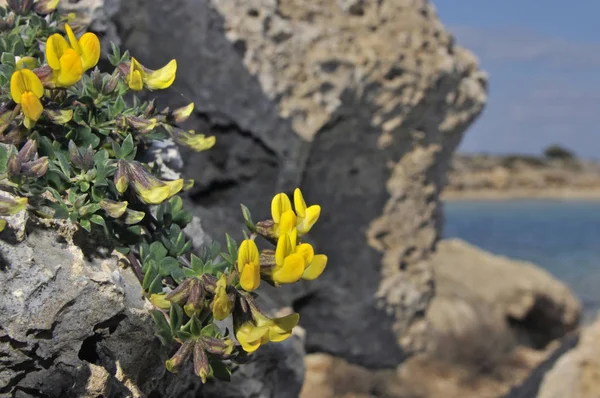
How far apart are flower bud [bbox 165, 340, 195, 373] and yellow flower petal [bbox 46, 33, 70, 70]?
0.65m

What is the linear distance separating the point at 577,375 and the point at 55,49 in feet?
11.1

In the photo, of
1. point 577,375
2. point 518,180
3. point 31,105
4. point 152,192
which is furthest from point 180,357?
point 518,180

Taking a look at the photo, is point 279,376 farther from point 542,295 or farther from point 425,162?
point 542,295

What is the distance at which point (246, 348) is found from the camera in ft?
4.78

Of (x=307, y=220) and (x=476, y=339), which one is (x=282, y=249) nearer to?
(x=307, y=220)

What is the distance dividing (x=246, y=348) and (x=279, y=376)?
0.92 m

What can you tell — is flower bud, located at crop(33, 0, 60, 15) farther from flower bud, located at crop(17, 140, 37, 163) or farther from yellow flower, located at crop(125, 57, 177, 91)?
flower bud, located at crop(17, 140, 37, 163)

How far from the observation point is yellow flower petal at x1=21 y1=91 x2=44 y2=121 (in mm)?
1481

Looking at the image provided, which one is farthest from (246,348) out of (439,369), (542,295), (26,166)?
(542,295)

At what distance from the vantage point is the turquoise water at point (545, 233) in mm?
18328

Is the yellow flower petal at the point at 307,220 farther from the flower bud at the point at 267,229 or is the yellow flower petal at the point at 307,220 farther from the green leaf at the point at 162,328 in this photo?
the green leaf at the point at 162,328

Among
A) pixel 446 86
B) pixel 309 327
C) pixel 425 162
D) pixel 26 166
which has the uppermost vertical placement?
pixel 26 166

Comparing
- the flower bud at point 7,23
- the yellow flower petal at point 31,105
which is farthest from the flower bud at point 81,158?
the flower bud at point 7,23

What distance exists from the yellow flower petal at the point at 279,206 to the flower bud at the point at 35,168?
50 centimetres
